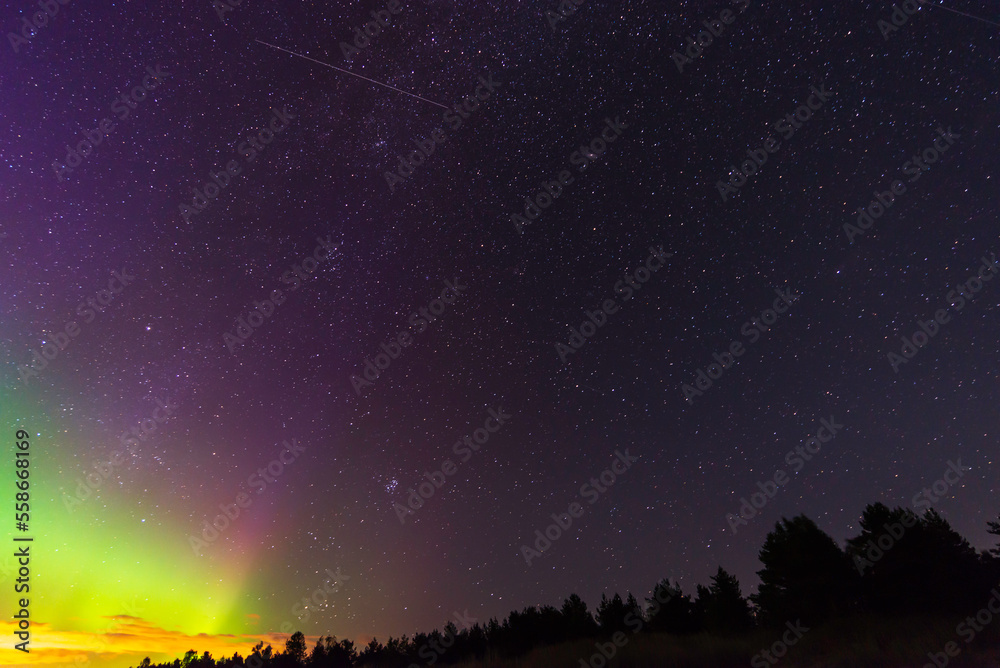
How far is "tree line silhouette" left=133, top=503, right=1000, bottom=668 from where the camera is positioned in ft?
48.9

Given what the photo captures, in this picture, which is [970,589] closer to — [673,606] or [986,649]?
[986,649]

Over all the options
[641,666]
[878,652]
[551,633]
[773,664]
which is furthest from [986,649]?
[551,633]

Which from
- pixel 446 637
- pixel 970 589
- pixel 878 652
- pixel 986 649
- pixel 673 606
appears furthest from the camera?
pixel 446 637

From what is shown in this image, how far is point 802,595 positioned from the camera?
1734cm

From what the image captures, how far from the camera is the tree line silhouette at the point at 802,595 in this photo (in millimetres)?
14891

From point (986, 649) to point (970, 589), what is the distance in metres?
7.24

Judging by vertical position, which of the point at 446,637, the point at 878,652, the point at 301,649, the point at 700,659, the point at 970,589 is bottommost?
the point at 970,589

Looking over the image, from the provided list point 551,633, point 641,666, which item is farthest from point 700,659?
point 551,633

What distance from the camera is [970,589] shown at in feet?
47.4

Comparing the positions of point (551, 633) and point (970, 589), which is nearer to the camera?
point (970, 589)

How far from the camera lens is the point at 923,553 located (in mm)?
15320

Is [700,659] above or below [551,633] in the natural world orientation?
below

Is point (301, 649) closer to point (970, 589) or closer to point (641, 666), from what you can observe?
point (641, 666)

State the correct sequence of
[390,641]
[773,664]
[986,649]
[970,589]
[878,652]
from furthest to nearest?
[390,641]
[970,589]
[773,664]
[878,652]
[986,649]
